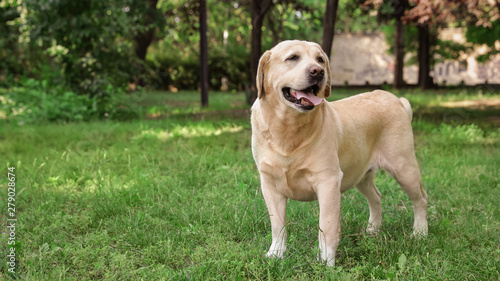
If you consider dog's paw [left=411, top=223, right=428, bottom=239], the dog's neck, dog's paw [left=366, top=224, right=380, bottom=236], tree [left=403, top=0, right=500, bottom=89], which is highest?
tree [left=403, top=0, right=500, bottom=89]

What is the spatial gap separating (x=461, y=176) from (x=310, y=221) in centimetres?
249

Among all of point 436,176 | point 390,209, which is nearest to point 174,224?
point 390,209

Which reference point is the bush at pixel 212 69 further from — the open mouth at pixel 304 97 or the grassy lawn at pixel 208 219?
the open mouth at pixel 304 97

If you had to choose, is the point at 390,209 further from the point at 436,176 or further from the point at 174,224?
the point at 174,224

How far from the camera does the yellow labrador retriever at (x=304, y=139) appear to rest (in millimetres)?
2900

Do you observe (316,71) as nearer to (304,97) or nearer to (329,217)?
(304,97)

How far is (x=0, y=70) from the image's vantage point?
1462 centimetres

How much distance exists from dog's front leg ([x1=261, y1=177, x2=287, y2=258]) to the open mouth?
2.04ft

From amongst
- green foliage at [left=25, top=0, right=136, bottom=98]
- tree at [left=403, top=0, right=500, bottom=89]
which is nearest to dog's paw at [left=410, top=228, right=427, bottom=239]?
green foliage at [left=25, top=0, right=136, bottom=98]

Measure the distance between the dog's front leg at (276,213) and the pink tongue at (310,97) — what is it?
2.20ft

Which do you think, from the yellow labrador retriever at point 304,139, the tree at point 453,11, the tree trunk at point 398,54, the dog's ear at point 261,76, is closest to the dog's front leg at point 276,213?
the yellow labrador retriever at point 304,139

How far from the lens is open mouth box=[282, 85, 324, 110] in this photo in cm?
285

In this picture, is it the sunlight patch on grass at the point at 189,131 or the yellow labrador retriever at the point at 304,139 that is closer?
the yellow labrador retriever at the point at 304,139

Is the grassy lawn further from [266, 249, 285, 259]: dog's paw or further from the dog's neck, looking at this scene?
the dog's neck
